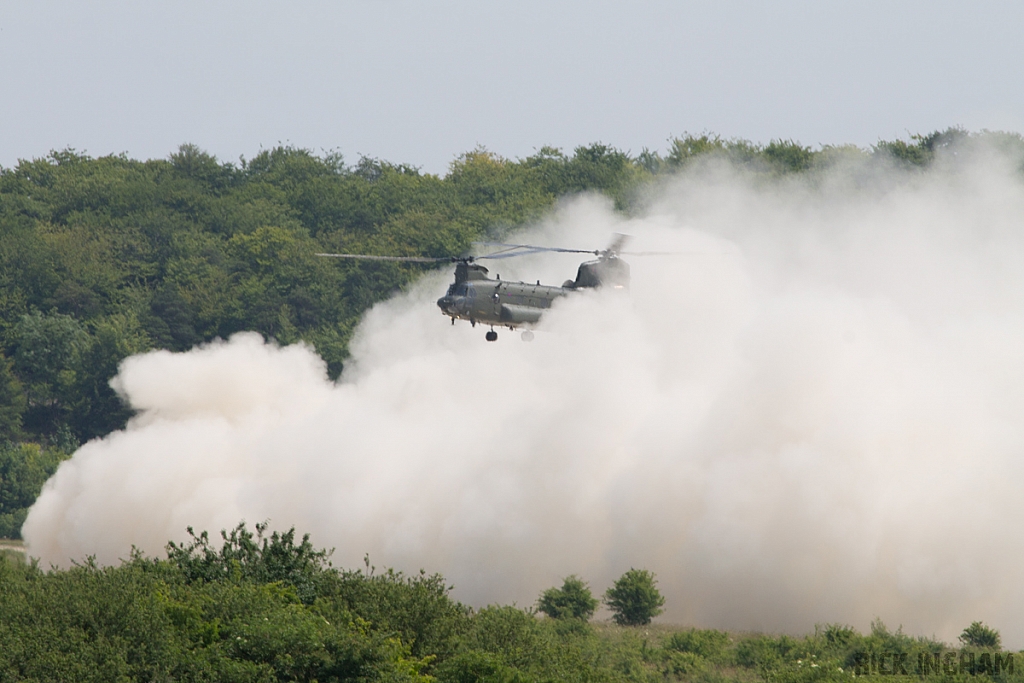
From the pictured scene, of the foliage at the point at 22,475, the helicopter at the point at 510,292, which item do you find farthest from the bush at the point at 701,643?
the foliage at the point at 22,475

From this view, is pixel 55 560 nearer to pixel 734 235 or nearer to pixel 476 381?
pixel 476 381

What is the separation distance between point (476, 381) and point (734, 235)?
2413 centimetres

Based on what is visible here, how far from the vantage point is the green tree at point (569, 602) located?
43.5 metres

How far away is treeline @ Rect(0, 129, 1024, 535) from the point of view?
336 ft

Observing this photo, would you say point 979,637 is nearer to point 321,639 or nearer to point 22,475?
point 321,639

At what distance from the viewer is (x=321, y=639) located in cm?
2936

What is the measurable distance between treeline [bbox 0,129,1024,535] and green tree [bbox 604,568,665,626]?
54524mm

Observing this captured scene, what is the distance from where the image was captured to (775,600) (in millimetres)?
43594

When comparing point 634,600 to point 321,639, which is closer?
point 321,639

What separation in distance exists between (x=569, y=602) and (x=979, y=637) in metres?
11.3

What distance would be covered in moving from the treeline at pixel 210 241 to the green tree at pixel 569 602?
2091 inches

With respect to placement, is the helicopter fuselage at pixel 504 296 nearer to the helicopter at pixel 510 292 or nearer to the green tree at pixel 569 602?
the helicopter at pixel 510 292

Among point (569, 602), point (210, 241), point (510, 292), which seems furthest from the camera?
point (210, 241)

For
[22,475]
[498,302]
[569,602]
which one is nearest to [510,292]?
[498,302]
